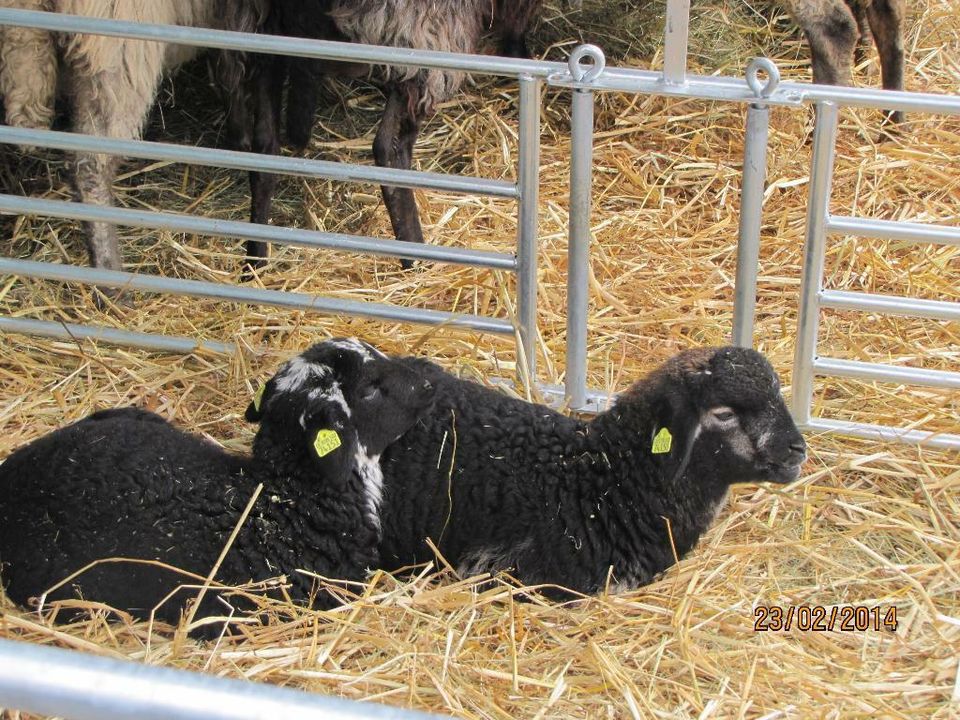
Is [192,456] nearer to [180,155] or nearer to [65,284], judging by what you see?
[180,155]

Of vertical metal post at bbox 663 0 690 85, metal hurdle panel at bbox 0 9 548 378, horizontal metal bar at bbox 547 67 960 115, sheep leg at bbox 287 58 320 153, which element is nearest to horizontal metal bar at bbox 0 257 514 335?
metal hurdle panel at bbox 0 9 548 378

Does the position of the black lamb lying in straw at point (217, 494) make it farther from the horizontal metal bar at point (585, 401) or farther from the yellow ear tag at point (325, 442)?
the horizontal metal bar at point (585, 401)

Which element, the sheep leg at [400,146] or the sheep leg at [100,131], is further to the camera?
the sheep leg at [400,146]

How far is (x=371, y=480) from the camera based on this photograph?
3486mm

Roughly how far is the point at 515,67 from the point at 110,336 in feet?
6.48

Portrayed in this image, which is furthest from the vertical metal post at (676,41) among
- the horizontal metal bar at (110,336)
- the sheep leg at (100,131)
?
the sheep leg at (100,131)

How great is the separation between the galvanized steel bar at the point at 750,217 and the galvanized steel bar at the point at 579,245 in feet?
1.64

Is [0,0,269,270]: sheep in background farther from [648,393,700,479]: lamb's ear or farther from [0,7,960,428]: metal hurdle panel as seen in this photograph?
[648,393,700,479]: lamb's ear

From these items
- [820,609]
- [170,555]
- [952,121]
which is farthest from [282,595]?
[952,121]

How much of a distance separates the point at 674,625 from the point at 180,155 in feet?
7.76

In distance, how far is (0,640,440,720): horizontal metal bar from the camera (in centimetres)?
108

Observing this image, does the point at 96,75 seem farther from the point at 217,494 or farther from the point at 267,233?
the point at 217,494

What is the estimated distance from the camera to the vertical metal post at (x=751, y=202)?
3.56 metres

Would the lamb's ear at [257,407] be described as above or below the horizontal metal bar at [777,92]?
below
